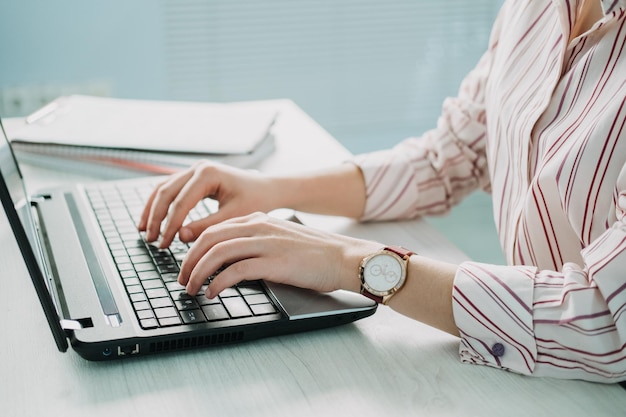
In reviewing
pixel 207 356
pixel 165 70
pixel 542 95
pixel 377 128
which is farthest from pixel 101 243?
pixel 377 128

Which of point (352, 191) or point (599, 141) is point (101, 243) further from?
point (599, 141)

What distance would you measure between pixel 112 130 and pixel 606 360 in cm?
93

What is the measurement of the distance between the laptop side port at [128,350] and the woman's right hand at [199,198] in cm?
23

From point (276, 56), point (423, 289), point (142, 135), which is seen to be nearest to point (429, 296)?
point (423, 289)

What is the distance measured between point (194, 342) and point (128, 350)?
0.06m

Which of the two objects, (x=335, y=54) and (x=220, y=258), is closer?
(x=220, y=258)

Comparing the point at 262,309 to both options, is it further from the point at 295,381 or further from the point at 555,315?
the point at 555,315

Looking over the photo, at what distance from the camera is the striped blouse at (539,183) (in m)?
0.74

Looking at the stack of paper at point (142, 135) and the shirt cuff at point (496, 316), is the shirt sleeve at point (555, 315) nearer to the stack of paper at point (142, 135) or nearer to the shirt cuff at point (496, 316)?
the shirt cuff at point (496, 316)

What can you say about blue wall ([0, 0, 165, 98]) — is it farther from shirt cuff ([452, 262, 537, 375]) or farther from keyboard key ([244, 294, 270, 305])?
shirt cuff ([452, 262, 537, 375])

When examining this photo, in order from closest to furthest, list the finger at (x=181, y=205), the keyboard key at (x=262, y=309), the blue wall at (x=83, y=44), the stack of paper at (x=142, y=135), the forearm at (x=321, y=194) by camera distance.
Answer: the keyboard key at (x=262, y=309) → the finger at (x=181, y=205) → the forearm at (x=321, y=194) → the stack of paper at (x=142, y=135) → the blue wall at (x=83, y=44)

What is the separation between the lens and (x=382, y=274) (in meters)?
0.80

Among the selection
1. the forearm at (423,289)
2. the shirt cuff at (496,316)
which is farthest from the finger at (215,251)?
the shirt cuff at (496,316)

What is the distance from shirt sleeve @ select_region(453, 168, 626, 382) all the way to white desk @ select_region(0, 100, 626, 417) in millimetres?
17
